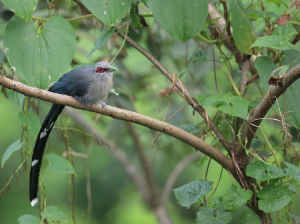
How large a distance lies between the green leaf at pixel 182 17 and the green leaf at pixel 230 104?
38 centimetres

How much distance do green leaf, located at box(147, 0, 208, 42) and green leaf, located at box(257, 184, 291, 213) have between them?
0.88m

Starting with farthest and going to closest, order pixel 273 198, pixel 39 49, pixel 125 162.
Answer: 1. pixel 125 162
2. pixel 39 49
3. pixel 273 198

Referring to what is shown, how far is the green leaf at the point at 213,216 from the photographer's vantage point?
165 centimetres

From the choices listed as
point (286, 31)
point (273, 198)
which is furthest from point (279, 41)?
point (273, 198)

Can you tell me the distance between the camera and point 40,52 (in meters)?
1.69

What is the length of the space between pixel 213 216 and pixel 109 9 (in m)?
1.20

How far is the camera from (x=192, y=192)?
1772 mm

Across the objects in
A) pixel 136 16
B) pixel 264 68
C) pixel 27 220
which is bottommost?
pixel 27 220

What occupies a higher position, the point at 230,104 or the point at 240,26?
the point at 240,26

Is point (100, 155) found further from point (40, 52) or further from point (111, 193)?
point (40, 52)

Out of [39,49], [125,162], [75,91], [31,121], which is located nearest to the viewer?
[39,49]

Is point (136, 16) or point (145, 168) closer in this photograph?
point (136, 16)

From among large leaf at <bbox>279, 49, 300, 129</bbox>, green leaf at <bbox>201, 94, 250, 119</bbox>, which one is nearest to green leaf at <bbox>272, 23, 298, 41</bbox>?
large leaf at <bbox>279, 49, 300, 129</bbox>

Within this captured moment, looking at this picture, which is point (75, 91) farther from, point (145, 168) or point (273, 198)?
point (145, 168)
